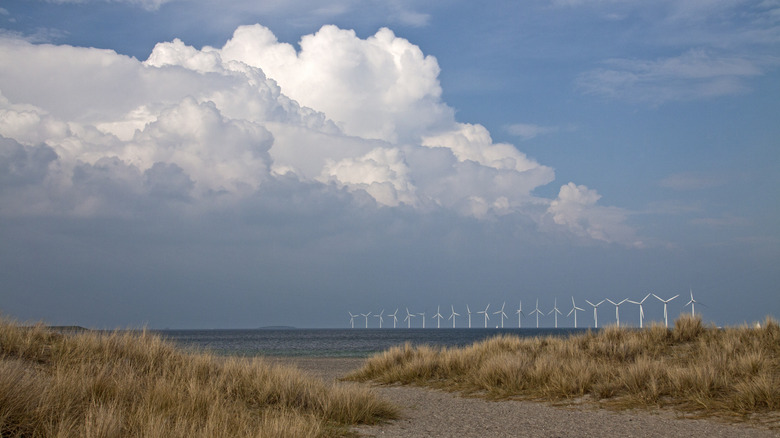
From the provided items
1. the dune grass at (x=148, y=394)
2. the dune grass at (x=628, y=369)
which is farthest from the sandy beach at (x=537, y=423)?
the dune grass at (x=148, y=394)

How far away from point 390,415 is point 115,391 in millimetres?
4928

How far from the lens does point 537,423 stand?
10.9m

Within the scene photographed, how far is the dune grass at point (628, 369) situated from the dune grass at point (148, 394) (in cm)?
547

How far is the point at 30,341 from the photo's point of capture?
1255 centimetres

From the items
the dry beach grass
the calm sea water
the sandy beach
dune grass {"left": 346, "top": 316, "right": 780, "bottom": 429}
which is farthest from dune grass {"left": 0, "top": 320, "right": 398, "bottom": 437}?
dune grass {"left": 346, "top": 316, "right": 780, "bottom": 429}

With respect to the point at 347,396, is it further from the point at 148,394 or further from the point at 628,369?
the point at 628,369

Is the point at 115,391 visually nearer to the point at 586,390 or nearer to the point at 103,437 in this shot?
the point at 103,437

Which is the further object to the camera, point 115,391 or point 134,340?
point 134,340

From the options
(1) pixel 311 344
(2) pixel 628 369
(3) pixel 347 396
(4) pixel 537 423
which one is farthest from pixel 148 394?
(1) pixel 311 344

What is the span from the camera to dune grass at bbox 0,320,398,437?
7367 millimetres

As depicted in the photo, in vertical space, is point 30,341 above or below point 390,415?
above

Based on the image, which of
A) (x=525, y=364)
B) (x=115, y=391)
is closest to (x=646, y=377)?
(x=525, y=364)

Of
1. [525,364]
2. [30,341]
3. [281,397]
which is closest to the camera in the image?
[281,397]

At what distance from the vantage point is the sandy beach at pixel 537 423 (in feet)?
32.2
